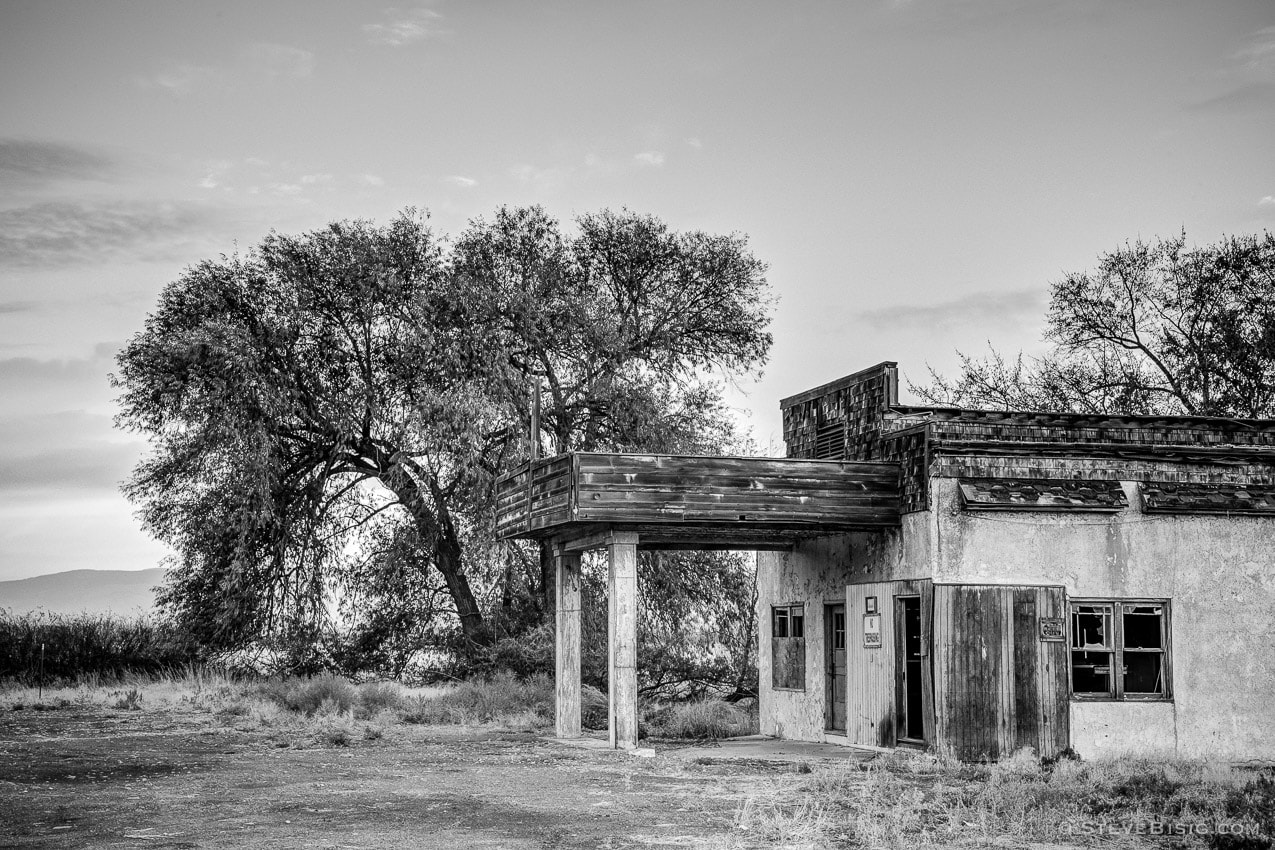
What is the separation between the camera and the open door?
73.4 feet

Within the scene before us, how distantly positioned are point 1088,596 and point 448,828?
35.4ft

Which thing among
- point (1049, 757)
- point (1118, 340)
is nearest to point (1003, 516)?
point (1049, 757)

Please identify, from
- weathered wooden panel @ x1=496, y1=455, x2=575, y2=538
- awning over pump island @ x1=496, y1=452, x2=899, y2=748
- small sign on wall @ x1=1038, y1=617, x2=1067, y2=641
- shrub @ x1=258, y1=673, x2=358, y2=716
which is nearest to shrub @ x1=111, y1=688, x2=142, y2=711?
shrub @ x1=258, y1=673, x2=358, y2=716

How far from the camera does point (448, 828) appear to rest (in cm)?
1268

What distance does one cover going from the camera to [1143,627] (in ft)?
65.8

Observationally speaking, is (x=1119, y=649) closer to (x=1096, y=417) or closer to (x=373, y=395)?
(x=1096, y=417)

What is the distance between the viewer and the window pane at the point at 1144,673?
64.7 ft

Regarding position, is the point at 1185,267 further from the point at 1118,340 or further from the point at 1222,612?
the point at 1222,612

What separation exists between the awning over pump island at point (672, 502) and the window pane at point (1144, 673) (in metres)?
3.94

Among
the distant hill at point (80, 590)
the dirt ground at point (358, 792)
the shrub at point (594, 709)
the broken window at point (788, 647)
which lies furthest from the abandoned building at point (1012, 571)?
the distant hill at point (80, 590)

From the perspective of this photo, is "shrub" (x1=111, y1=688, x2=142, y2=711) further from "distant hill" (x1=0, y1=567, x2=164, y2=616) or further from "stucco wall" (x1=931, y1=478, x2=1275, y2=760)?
"distant hill" (x1=0, y1=567, x2=164, y2=616)

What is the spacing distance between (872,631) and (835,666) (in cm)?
202

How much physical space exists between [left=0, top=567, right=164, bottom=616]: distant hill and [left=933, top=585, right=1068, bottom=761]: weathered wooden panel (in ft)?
537

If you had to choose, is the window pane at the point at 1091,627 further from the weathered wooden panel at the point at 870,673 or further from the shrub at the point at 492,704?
the shrub at the point at 492,704
